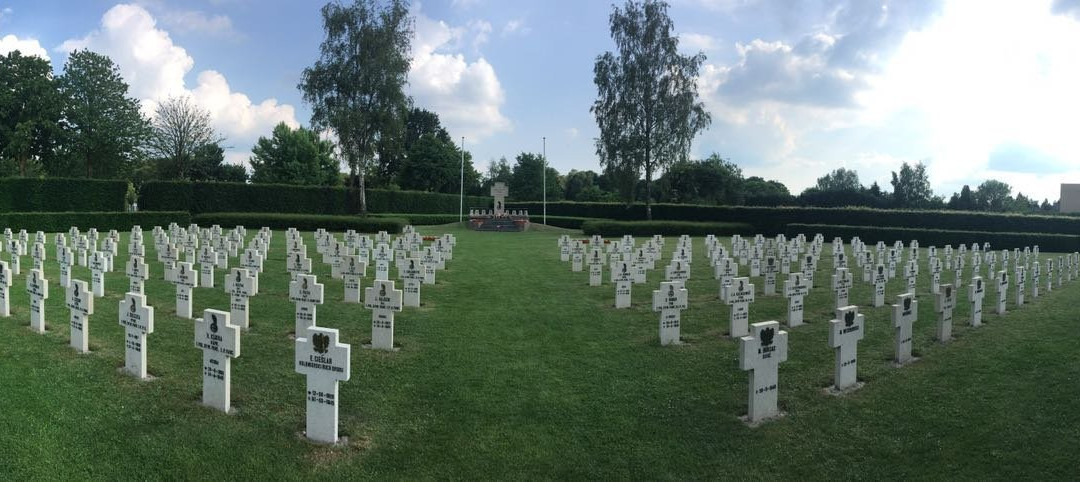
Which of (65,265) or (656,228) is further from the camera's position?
(656,228)

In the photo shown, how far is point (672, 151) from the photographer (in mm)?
37125

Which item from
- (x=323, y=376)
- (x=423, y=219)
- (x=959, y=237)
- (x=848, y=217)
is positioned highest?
(x=848, y=217)

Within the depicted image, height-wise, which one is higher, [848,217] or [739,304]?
[848,217]

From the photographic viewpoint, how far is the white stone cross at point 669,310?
7.66 meters

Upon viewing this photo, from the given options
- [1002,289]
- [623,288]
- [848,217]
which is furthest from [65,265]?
[848,217]

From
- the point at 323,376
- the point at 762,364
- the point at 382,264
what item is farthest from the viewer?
the point at 382,264

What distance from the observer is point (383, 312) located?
7.22 m

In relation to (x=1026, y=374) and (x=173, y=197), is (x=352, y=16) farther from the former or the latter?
(x=1026, y=374)

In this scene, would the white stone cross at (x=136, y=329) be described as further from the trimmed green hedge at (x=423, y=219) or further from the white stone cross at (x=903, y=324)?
the trimmed green hedge at (x=423, y=219)

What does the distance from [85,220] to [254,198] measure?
31.5 feet

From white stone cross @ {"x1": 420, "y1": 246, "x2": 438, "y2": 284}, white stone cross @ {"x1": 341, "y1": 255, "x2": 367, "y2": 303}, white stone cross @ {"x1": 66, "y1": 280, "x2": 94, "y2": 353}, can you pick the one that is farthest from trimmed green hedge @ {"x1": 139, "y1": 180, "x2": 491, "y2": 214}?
white stone cross @ {"x1": 66, "y1": 280, "x2": 94, "y2": 353}

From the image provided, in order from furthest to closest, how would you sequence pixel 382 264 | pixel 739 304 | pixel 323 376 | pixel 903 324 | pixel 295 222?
pixel 295 222 < pixel 382 264 < pixel 739 304 < pixel 903 324 < pixel 323 376

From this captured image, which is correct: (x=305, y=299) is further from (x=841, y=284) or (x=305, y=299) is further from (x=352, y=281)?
(x=841, y=284)

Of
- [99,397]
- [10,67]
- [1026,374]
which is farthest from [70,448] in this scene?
[10,67]
